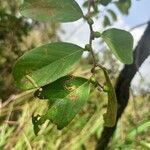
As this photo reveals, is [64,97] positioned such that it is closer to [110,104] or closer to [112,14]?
[110,104]

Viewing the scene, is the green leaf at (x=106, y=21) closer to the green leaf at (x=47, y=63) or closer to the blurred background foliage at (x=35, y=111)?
the blurred background foliage at (x=35, y=111)

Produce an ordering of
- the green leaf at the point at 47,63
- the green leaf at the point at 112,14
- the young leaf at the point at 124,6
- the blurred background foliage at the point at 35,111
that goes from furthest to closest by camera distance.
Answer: the blurred background foliage at the point at 35,111, the green leaf at the point at 112,14, the young leaf at the point at 124,6, the green leaf at the point at 47,63

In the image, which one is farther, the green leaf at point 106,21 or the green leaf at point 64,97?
the green leaf at point 106,21

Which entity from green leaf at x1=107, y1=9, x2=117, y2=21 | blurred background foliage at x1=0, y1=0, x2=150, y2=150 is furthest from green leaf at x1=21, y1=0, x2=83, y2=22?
blurred background foliage at x1=0, y1=0, x2=150, y2=150

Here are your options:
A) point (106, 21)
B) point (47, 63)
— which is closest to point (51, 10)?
point (47, 63)

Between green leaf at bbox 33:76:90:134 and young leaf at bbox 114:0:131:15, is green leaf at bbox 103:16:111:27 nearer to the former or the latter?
young leaf at bbox 114:0:131:15

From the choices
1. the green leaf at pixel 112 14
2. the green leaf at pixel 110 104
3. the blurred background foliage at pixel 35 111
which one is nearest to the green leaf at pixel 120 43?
the green leaf at pixel 110 104

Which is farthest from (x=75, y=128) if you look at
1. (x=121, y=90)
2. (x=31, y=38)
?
(x=121, y=90)
